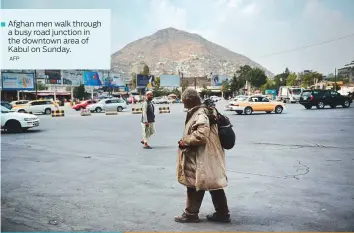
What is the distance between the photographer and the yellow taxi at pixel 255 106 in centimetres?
2425

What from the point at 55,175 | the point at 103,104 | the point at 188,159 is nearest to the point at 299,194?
the point at 188,159

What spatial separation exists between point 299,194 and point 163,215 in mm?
1970

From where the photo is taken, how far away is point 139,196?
477 centimetres

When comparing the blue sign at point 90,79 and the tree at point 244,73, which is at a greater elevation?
the tree at point 244,73

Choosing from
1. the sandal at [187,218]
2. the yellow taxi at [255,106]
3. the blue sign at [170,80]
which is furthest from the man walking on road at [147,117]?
the blue sign at [170,80]

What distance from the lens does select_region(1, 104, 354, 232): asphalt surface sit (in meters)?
3.78

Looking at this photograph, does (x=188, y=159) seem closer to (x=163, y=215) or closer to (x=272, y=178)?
(x=163, y=215)

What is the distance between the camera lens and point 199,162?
364cm

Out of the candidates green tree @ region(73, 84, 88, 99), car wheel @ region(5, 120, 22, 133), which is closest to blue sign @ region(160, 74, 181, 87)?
green tree @ region(73, 84, 88, 99)

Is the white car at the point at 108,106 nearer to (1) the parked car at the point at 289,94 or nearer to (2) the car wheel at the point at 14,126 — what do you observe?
(2) the car wheel at the point at 14,126

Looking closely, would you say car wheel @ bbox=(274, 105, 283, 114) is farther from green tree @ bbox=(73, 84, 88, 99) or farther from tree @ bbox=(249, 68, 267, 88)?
tree @ bbox=(249, 68, 267, 88)

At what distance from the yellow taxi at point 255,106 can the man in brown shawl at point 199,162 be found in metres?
20.7

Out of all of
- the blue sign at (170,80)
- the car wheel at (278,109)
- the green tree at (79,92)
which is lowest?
the car wheel at (278,109)

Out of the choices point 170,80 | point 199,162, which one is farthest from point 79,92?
point 199,162
